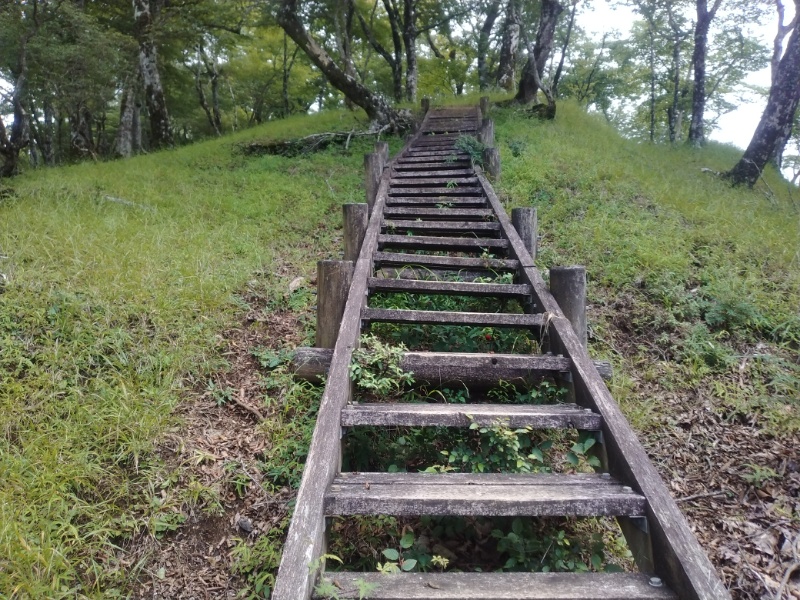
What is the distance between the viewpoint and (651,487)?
2002 millimetres

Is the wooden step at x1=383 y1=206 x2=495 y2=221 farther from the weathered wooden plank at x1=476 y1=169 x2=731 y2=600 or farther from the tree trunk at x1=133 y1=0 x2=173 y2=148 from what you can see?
the tree trunk at x1=133 y1=0 x2=173 y2=148

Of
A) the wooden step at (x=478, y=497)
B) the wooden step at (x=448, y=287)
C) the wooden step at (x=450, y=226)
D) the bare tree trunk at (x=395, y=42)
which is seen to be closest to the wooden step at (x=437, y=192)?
the wooden step at (x=450, y=226)

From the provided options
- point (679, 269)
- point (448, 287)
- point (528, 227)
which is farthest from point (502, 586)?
point (679, 269)

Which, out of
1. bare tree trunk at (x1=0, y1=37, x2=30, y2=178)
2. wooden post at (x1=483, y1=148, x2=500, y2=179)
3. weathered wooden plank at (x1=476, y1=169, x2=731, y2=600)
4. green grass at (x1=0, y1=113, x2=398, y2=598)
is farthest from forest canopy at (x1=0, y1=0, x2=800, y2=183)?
weathered wooden plank at (x1=476, y1=169, x2=731, y2=600)

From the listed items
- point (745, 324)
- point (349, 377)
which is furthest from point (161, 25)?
point (745, 324)

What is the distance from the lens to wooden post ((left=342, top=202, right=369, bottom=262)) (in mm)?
4332

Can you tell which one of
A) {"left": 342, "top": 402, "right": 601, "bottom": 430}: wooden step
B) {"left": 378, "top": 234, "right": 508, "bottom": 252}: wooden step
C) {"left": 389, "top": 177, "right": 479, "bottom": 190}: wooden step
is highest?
{"left": 389, "top": 177, "right": 479, "bottom": 190}: wooden step

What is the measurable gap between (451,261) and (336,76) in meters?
8.51

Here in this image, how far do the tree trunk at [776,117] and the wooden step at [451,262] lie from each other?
682 cm

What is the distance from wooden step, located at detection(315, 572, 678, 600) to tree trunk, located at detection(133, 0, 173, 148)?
506 inches

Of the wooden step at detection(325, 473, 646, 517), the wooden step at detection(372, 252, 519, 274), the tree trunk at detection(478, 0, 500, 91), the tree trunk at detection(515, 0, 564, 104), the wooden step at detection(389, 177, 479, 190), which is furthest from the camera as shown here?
the tree trunk at detection(478, 0, 500, 91)

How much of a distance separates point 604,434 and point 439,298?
6.39 feet

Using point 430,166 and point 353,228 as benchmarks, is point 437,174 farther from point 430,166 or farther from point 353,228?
point 353,228

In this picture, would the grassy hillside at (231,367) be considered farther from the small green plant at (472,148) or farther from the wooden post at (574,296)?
the small green plant at (472,148)
